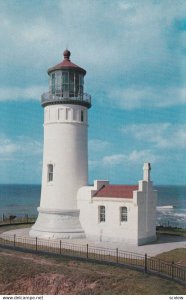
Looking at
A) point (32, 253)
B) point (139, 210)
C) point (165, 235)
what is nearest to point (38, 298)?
point (32, 253)

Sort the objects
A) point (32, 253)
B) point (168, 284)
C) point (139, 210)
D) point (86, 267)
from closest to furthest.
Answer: point (168, 284), point (86, 267), point (32, 253), point (139, 210)

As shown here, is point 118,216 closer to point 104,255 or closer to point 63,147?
point 104,255

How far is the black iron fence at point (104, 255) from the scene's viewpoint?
50.0 feet

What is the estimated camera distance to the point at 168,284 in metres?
13.8

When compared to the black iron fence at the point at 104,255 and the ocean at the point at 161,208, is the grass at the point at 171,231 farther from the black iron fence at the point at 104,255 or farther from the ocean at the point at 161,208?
the black iron fence at the point at 104,255

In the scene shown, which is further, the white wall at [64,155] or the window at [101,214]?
the white wall at [64,155]

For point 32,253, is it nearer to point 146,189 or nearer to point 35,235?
point 35,235

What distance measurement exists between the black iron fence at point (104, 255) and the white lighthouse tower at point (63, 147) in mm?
1983

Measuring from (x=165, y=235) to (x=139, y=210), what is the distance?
13.8ft

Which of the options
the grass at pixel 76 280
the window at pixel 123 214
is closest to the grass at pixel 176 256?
the grass at pixel 76 280

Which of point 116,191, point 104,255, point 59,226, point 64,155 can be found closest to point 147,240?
point 116,191

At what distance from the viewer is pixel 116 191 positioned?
2227cm

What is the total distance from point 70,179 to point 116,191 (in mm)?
2872

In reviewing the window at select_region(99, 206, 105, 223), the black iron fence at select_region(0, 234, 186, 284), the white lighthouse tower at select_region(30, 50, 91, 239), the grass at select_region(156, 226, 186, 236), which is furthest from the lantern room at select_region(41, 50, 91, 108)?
the grass at select_region(156, 226, 186, 236)
